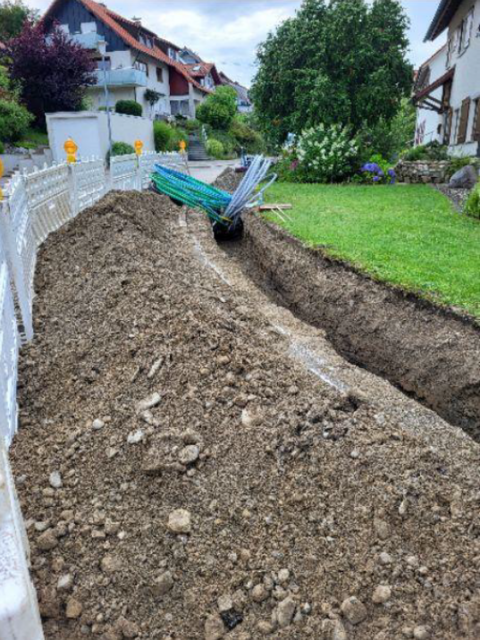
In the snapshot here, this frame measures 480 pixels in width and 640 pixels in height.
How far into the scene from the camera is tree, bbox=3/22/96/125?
21484mm

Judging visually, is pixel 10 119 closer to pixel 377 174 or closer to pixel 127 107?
pixel 127 107

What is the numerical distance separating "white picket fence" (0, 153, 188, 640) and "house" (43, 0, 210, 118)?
2027 centimetres

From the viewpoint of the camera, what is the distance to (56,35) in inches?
876

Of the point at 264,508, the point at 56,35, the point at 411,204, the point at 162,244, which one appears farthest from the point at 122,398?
the point at 56,35

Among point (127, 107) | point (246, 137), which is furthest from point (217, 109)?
point (127, 107)

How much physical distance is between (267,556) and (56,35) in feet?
83.0

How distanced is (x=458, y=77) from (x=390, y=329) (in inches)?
593

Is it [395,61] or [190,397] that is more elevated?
[395,61]

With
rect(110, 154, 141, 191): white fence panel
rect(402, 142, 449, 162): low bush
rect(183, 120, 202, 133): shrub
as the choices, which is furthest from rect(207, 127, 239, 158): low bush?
rect(110, 154, 141, 191): white fence panel

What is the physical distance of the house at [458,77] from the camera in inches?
570

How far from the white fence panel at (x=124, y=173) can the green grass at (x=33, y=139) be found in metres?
9.94

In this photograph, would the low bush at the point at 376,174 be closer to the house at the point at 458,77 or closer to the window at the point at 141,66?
the house at the point at 458,77

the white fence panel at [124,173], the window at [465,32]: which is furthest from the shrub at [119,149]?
the window at [465,32]

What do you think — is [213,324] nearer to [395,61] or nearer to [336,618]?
[336,618]
